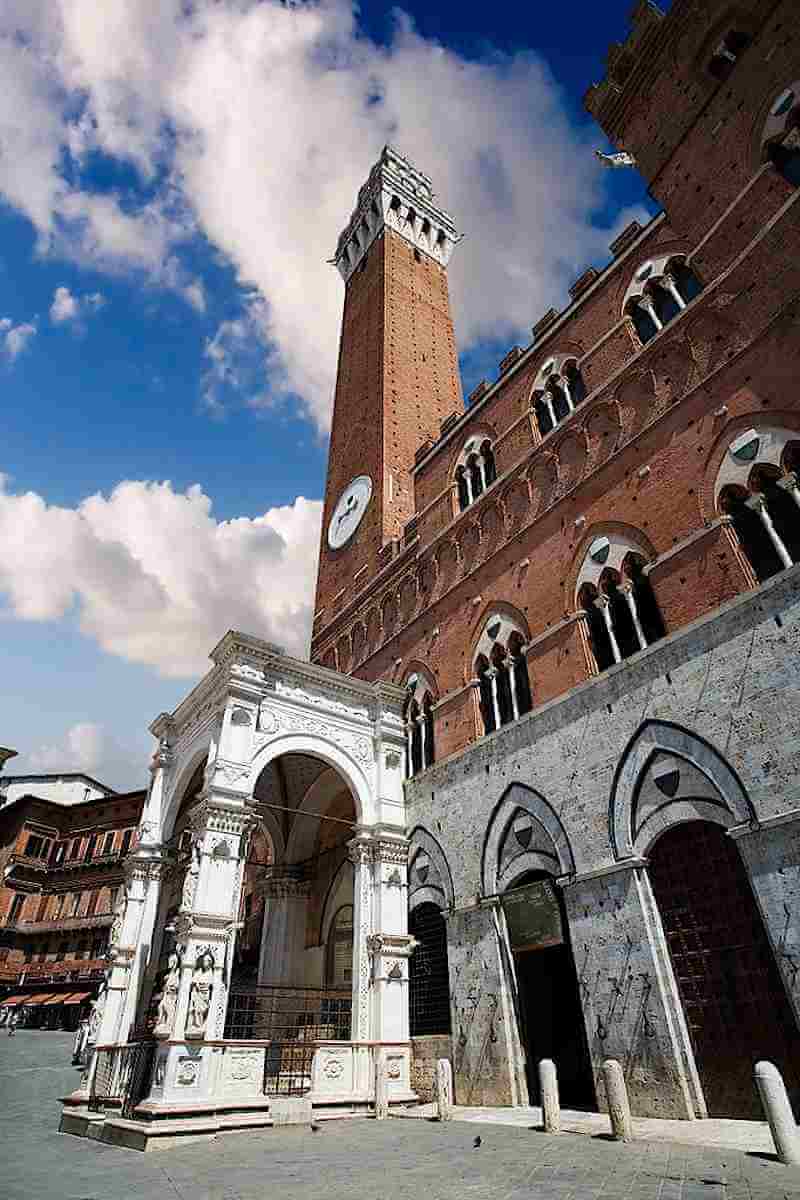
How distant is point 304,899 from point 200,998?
7.28m

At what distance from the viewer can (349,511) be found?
77.1 feet

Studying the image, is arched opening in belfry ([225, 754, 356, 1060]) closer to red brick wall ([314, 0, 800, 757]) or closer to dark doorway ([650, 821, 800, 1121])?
red brick wall ([314, 0, 800, 757])

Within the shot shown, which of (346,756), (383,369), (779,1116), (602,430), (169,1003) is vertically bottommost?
(779,1116)

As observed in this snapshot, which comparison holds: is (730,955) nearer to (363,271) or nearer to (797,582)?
(797,582)

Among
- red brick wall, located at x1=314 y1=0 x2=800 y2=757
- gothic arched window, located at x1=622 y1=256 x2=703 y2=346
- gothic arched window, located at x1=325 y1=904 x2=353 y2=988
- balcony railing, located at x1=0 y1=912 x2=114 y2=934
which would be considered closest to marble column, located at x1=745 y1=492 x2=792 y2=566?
red brick wall, located at x1=314 y1=0 x2=800 y2=757

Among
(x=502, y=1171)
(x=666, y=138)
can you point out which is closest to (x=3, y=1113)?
(x=502, y=1171)

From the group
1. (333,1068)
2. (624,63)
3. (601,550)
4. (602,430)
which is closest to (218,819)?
(333,1068)

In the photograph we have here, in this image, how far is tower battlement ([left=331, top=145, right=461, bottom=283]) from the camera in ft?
105

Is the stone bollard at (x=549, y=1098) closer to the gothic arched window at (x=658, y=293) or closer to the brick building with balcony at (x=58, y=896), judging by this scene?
the gothic arched window at (x=658, y=293)

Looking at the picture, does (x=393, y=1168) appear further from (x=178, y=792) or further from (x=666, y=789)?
(x=178, y=792)

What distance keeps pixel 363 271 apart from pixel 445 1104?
31.9m

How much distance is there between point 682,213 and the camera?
→ 504 inches

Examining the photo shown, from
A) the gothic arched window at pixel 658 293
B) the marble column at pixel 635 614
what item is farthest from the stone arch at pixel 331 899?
the gothic arched window at pixel 658 293

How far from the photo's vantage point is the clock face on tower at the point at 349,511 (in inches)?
891
